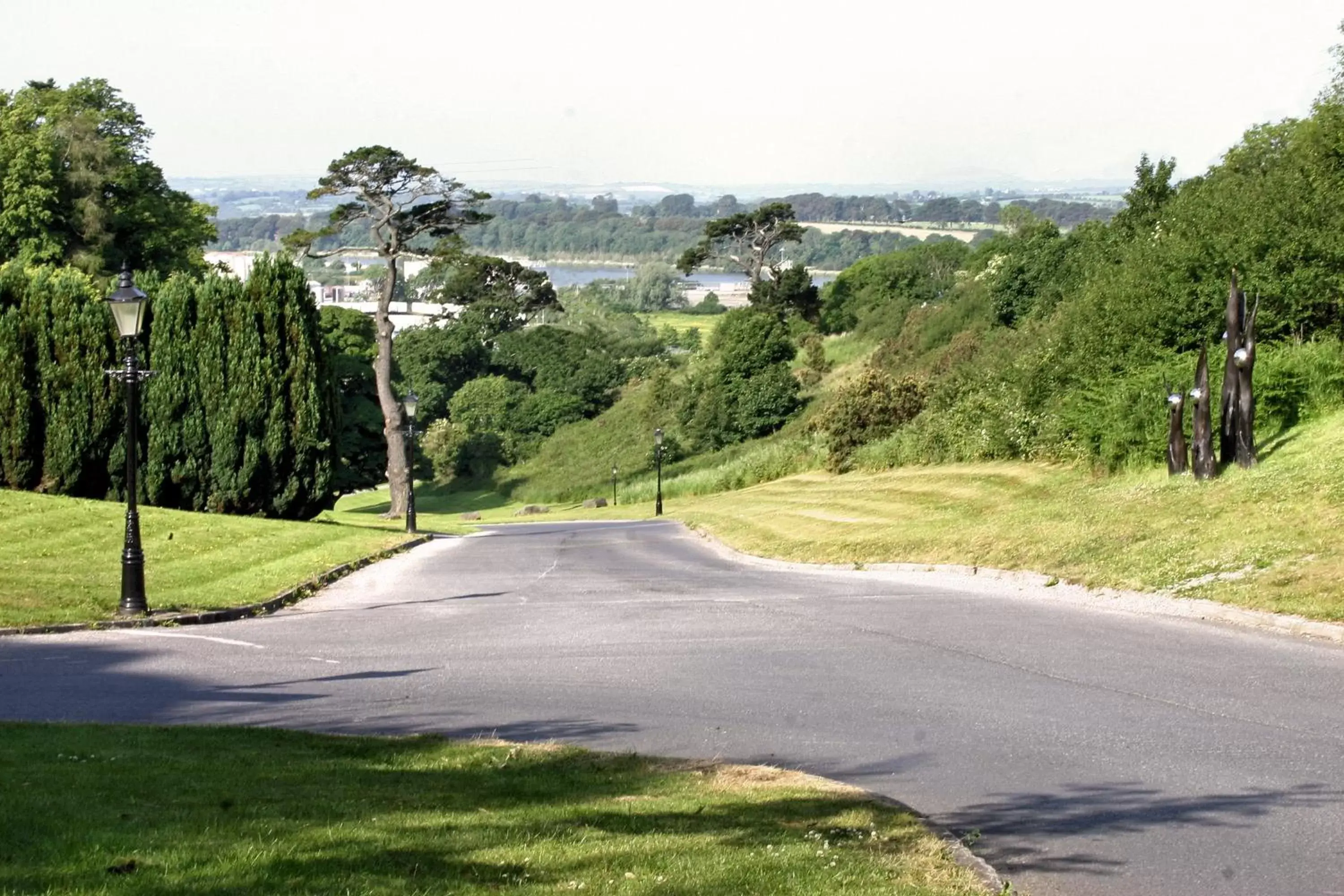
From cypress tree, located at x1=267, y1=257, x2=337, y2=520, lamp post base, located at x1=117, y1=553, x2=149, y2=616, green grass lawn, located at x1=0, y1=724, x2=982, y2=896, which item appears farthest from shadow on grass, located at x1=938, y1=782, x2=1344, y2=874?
cypress tree, located at x1=267, y1=257, x2=337, y2=520

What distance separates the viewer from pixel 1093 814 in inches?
322

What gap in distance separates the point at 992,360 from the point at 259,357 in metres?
28.3

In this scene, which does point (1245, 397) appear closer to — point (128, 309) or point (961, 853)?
point (128, 309)

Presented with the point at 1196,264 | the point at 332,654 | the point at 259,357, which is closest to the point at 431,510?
the point at 259,357

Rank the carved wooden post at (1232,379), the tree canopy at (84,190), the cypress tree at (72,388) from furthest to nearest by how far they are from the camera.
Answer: the tree canopy at (84,190) < the cypress tree at (72,388) < the carved wooden post at (1232,379)

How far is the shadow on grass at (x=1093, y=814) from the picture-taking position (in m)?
7.45

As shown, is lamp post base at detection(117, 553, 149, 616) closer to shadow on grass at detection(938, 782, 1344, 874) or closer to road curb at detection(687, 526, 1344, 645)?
road curb at detection(687, 526, 1344, 645)

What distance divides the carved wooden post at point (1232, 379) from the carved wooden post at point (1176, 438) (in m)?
0.62

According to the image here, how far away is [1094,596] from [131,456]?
12231 millimetres

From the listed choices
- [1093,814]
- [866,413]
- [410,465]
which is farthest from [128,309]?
[866,413]

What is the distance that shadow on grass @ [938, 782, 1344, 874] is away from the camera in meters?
7.45

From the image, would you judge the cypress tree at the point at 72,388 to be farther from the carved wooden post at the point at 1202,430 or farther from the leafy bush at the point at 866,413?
the leafy bush at the point at 866,413

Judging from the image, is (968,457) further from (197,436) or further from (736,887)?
(736,887)

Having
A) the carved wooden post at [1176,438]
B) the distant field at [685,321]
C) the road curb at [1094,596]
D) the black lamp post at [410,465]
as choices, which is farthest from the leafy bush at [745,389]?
the distant field at [685,321]
